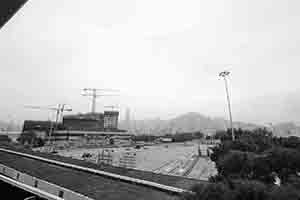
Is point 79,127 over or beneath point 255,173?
beneath

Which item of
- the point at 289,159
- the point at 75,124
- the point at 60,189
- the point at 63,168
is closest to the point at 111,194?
the point at 60,189

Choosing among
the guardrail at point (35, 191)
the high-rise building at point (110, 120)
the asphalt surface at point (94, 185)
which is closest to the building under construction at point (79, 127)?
the high-rise building at point (110, 120)

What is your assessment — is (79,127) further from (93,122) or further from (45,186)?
(45,186)

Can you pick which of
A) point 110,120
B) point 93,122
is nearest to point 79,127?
point 93,122

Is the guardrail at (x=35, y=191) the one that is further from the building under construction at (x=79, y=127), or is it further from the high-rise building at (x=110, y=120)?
the high-rise building at (x=110, y=120)

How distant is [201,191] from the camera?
180 inches

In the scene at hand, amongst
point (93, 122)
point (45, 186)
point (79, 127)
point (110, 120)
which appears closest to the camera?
point (45, 186)

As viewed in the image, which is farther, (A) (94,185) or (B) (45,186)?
(A) (94,185)

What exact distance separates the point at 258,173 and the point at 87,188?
10.2 meters

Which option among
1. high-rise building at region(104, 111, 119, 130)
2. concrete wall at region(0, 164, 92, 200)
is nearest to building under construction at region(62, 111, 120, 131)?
high-rise building at region(104, 111, 119, 130)

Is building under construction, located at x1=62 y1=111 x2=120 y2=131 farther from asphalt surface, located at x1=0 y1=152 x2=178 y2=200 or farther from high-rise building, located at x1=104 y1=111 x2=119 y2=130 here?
asphalt surface, located at x1=0 y1=152 x2=178 y2=200

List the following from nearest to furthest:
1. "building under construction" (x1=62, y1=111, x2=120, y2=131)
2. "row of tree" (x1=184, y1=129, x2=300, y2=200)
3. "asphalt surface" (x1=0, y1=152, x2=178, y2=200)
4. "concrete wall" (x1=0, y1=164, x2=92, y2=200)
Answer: "row of tree" (x1=184, y1=129, x2=300, y2=200) → "concrete wall" (x1=0, y1=164, x2=92, y2=200) → "asphalt surface" (x1=0, y1=152, x2=178, y2=200) → "building under construction" (x1=62, y1=111, x2=120, y2=131)

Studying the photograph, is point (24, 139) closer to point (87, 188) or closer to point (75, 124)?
point (75, 124)

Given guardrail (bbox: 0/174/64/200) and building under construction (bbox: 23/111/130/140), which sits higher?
guardrail (bbox: 0/174/64/200)
